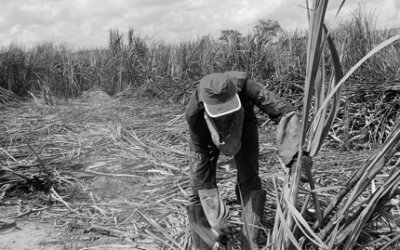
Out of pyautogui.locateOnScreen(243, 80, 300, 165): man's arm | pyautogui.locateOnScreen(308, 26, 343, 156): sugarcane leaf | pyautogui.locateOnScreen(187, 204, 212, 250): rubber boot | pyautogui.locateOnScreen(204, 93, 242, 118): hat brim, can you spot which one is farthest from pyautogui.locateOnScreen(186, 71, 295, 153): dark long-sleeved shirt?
pyautogui.locateOnScreen(308, 26, 343, 156): sugarcane leaf

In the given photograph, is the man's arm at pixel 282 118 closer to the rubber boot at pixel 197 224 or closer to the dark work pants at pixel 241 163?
the dark work pants at pixel 241 163

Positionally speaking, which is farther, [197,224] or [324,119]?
[197,224]

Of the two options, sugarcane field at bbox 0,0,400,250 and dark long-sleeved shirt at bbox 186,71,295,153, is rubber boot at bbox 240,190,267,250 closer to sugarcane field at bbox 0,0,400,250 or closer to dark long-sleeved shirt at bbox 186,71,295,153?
sugarcane field at bbox 0,0,400,250

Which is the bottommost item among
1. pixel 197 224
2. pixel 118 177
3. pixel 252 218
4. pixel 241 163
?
pixel 118 177

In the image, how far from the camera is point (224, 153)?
2654 mm

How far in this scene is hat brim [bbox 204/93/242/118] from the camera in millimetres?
2297

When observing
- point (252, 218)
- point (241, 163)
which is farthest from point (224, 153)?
point (252, 218)

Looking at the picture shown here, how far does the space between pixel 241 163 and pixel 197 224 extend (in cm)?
47

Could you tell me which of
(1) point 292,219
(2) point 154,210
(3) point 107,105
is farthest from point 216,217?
(3) point 107,105

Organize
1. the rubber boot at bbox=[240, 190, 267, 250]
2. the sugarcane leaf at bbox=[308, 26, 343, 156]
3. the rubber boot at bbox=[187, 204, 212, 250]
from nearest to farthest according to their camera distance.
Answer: the sugarcane leaf at bbox=[308, 26, 343, 156] → the rubber boot at bbox=[240, 190, 267, 250] → the rubber boot at bbox=[187, 204, 212, 250]

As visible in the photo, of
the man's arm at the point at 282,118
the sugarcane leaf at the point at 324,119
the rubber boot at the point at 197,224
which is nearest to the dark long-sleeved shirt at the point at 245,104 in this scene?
the man's arm at the point at 282,118

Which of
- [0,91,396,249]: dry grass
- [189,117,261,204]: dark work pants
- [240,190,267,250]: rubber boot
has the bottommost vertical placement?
[0,91,396,249]: dry grass

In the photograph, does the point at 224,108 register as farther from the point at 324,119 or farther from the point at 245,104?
the point at 324,119

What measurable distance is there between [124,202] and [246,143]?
147cm
